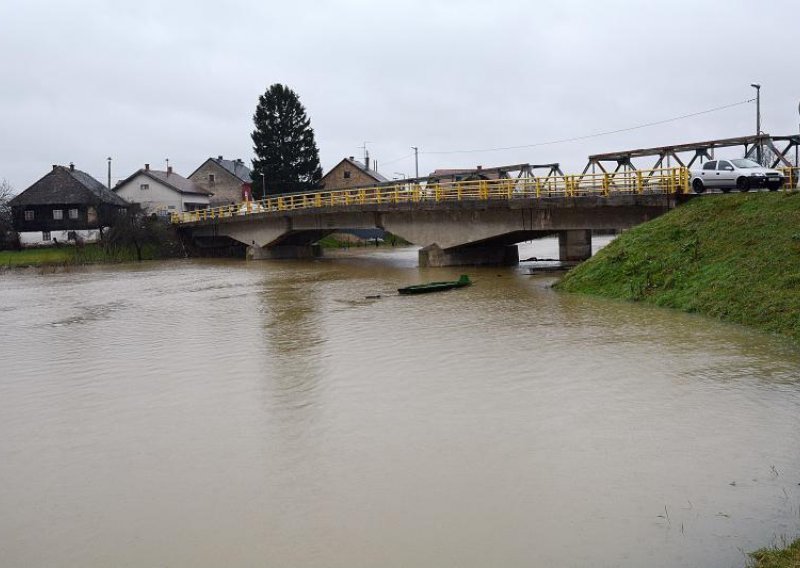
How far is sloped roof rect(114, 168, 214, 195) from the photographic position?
8425 cm

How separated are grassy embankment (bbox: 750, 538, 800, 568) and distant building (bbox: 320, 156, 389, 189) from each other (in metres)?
83.4

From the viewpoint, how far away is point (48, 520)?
324 inches

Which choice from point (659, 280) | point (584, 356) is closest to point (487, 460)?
point (584, 356)

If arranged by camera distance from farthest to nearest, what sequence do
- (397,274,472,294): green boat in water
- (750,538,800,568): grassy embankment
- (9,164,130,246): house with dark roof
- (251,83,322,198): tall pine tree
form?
(251,83,322,198): tall pine tree, (9,164,130,246): house with dark roof, (397,274,472,294): green boat in water, (750,538,800,568): grassy embankment

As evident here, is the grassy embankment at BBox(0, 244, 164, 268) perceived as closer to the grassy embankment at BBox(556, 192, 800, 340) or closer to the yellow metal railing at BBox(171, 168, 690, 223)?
the yellow metal railing at BBox(171, 168, 690, 223)

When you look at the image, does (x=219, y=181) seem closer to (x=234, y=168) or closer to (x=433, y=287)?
(x=234, y=168)

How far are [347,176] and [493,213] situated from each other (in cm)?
5543

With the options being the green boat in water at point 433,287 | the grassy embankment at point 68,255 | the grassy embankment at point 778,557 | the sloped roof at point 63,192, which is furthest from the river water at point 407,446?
Answer: the sloped roof at point 63,192

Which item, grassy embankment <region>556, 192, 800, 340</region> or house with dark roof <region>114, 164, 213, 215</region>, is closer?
grassy embankment <region>556, 192, 800, 340</region>

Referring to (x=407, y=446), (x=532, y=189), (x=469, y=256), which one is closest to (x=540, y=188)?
(x=532, y=189)

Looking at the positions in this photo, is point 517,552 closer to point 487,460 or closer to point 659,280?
point 487,460

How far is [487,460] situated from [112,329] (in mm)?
15903

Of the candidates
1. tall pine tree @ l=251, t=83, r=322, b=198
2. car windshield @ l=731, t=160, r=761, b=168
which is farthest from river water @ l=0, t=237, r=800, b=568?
tall pine tree @ l=251, t=83, r=322, b=198

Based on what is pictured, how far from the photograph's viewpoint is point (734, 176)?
28172 millimetres
